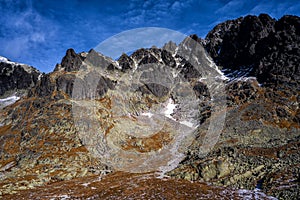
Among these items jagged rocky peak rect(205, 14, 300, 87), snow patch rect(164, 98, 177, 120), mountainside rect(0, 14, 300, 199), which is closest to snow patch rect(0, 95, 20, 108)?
mountainside rect(0, 14, 300, 199)

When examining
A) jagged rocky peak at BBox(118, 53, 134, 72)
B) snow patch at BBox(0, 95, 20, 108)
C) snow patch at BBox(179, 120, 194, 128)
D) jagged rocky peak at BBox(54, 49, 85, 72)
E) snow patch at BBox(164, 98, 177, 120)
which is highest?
jagged rocky peak at BBox(118, 53, 134, 72)

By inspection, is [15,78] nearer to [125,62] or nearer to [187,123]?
[125,62]

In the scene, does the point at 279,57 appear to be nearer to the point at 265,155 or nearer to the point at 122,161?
the point at 265,155

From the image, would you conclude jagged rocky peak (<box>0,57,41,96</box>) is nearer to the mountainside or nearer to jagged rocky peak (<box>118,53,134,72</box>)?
the mountainside

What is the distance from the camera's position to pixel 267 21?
6029 inches

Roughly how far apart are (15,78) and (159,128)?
14474cm

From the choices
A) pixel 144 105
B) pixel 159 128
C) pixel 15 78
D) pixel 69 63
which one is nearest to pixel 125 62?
pixel 69 63

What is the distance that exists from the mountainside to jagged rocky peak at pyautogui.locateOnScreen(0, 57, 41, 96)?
2.65 feet

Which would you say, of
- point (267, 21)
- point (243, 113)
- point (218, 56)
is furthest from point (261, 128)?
point (218, 56)

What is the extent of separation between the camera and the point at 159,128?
99625 millimetres

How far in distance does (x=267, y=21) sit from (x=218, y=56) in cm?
5068

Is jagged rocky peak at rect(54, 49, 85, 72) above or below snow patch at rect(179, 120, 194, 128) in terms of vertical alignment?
above

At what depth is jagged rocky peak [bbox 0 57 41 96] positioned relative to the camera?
16362 cm

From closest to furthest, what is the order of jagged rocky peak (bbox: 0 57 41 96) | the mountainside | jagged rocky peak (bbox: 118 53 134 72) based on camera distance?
the mountainside < jagged rocky peak (bbox: 0 57 41 96) < jagged rocky peak (bbox: 118 53 134 72)
